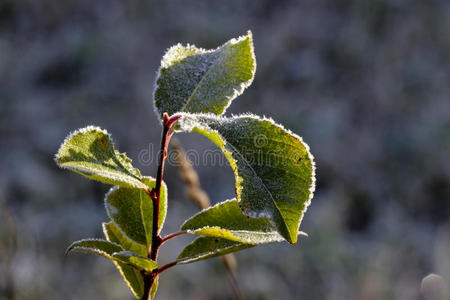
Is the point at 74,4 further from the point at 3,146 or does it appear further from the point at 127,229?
the point at 127,229

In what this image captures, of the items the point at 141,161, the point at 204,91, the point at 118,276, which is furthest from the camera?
the point at 141,161

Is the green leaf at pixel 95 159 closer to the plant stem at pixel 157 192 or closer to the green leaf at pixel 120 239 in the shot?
the plant stem at pixel 157 192

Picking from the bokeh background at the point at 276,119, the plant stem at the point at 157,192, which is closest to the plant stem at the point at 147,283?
the plant stem at the point at 157,192

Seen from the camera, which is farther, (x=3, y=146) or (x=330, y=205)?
(x=3, y=146)

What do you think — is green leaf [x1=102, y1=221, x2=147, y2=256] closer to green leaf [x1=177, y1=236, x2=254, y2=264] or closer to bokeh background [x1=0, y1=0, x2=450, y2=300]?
green leaf [x1=177, y1=236, x2=254, y2=264]

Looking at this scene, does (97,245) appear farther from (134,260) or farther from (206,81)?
(206,81)

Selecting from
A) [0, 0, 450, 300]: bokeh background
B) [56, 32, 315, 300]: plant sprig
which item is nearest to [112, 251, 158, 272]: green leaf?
[56, 32, 315, 300]: plant sprig

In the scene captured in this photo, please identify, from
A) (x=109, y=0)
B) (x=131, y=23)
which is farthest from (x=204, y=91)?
(x=109, y=0)
